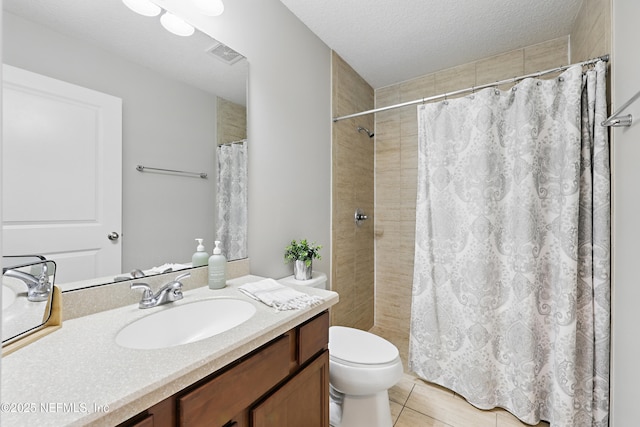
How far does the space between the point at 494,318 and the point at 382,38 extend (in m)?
1.91

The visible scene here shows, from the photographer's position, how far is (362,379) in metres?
1.38

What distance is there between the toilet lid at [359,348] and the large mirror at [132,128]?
0.84 meters

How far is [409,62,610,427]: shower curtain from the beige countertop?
1306 millimetres

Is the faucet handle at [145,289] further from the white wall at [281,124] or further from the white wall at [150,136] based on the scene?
the white wall at [281,124]

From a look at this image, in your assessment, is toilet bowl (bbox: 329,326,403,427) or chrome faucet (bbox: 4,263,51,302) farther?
toilet bowl (bbox: 329,326,403,427)

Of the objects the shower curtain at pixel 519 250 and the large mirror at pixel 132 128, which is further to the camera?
the shower curtain at pixel 519 250

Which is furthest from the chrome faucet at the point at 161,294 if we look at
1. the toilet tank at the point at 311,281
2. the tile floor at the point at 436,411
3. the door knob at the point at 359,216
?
the door knob at the point at 359,216

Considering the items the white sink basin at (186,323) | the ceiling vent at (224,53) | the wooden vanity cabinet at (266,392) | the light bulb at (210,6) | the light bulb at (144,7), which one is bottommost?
the wooden vanity cabinet at (266,392)

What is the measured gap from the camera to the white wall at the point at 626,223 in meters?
1.13

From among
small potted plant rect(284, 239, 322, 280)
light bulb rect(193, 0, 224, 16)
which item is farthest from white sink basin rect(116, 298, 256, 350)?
light bulb rect(193, 0, 224, 16)

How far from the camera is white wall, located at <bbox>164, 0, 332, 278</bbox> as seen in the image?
5.02 ft

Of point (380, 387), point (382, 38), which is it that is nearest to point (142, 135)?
point (380, 387)

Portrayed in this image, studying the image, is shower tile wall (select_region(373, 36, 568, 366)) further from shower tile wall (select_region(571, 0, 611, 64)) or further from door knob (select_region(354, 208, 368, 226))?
shower tile wall (select_region(571, 0, 611, 64))

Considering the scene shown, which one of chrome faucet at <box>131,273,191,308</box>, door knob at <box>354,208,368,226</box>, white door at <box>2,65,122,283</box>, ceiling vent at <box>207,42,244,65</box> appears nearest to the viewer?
white door at <box>2,65,122,283</box>
